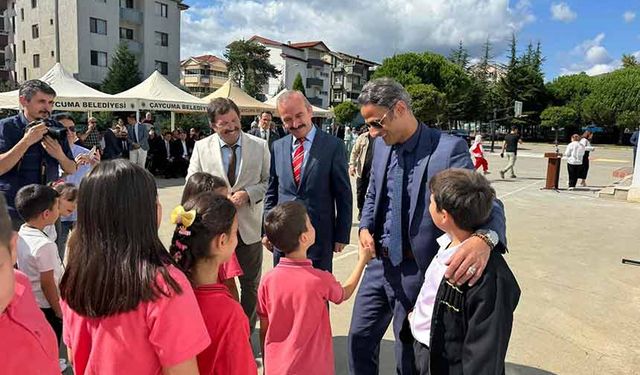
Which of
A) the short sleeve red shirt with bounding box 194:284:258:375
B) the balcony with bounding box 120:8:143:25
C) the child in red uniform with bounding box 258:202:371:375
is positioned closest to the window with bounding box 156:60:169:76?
the balcony with bounding box 120:8:143:25

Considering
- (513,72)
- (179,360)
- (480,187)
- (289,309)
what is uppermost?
(513,72)

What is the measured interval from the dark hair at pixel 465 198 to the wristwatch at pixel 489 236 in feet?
0.15

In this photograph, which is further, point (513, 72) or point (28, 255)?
point (513, 72)

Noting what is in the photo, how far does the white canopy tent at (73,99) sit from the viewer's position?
13312mm

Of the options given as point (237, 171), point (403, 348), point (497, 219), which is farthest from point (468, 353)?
point (237, 171)

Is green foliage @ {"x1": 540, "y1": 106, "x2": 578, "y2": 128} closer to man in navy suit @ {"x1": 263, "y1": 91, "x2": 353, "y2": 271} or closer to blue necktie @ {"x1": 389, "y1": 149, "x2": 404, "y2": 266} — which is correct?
man in navy suit @ {"x1": 263, "y1": 91, "x2": 353, "y2": 271}

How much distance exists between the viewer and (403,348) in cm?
260

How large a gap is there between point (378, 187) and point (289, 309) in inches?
35.7

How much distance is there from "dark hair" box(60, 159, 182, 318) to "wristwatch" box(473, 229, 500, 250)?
1.20 m

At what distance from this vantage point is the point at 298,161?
11.3ft

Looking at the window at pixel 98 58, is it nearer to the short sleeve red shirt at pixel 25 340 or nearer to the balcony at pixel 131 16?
the balcony at pixel 131 16

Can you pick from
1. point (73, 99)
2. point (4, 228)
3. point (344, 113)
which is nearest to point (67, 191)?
point (4, 228)

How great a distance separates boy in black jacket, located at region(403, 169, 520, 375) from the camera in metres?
1.80

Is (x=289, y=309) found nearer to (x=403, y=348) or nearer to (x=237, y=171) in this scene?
(x=403, y=348)
